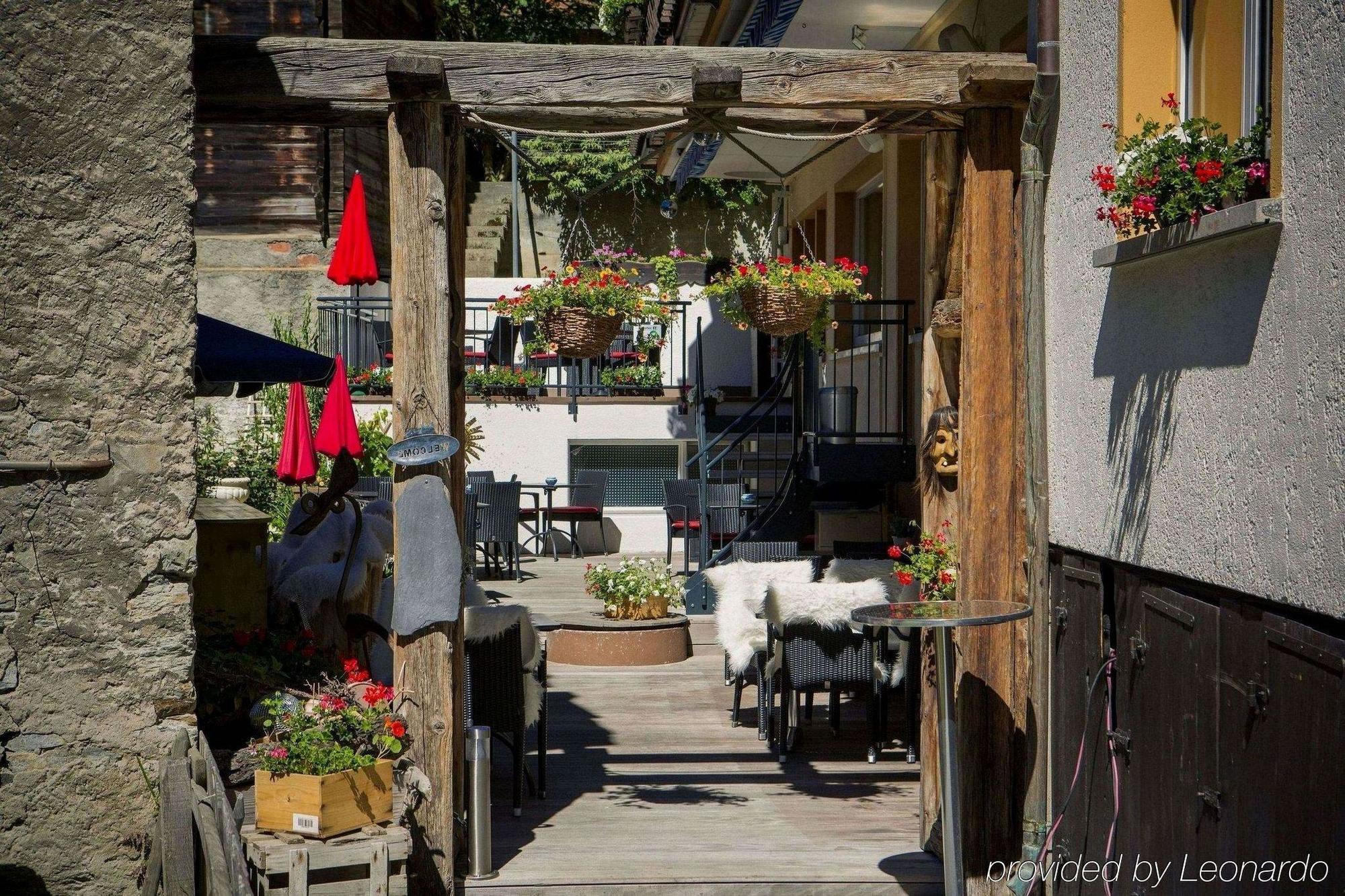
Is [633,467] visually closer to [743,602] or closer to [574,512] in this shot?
[574,512]

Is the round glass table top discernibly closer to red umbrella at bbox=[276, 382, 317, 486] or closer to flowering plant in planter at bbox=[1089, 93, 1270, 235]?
flowering plant in planter at bbox=[1089, 93, 1270, 235]

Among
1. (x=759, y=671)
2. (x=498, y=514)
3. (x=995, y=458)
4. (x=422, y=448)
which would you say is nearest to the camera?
(x=422, y=448)

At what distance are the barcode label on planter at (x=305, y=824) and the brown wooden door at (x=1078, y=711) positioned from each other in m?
2.84

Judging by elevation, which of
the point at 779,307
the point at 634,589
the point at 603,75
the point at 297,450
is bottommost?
the point at 634,589

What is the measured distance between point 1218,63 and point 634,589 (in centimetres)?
640

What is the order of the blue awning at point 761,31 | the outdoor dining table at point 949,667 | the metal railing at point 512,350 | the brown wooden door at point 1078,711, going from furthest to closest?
the metal railing at point 512,350, the blue awning at point 761,31, the brown wooden door at point 1078,711, the outdoor dining table at point 949,667

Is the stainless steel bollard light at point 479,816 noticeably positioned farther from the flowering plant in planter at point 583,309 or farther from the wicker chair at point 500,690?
the flowering plant in planter at point 583,309

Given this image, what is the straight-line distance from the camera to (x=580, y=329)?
253 inches

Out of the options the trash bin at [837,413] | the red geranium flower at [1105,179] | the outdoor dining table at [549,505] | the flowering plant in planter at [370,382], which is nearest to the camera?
the red geranium flower at [1105,179]

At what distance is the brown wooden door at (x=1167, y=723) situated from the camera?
4.00 metres

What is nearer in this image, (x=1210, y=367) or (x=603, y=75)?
(x=1210, y=367)

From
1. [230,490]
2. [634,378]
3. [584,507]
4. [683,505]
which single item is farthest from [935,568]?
[634,378]

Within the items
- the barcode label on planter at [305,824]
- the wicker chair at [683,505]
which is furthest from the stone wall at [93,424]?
the wicker chair at [683,505]

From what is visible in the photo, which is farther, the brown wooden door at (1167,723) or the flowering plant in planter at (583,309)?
the flowering plant in planter at (583,309)
